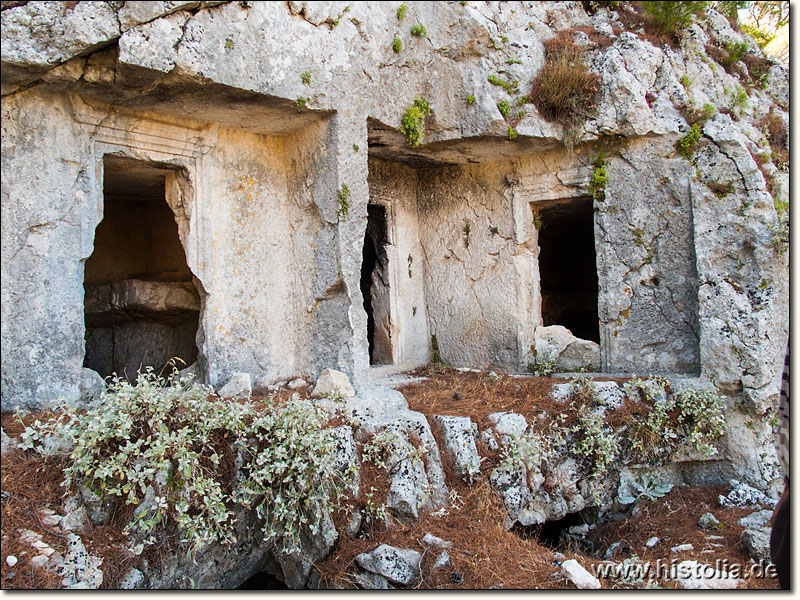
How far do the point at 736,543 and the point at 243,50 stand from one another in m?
5.18

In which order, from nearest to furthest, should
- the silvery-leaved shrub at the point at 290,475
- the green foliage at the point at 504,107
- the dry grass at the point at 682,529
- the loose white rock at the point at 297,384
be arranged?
1. the silvery-leaved shrub at the point at 290,475
2. the dry grass at the point at 682,529
3. the loose white rock at the point at 297,384
4. the green foliage at the point at 504,107

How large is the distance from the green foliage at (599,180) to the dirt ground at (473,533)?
2.10 meters

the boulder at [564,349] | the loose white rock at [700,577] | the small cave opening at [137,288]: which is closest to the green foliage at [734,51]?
the boulder at [564,349]

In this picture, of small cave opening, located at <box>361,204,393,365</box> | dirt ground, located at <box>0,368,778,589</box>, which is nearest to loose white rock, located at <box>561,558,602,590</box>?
dirt ground, located at <box>0,368,778,589</box>

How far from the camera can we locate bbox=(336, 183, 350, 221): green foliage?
535 cm

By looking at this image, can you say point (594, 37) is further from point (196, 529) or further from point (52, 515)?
point (52, 515)

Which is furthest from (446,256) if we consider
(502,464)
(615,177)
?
(502,464)

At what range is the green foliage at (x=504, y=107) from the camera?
6.05m

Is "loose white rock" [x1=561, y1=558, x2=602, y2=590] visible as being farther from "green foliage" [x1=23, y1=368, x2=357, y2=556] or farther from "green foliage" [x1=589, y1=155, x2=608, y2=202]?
"green foliage" [x1=589, y1=155, x2=608, y2=202]

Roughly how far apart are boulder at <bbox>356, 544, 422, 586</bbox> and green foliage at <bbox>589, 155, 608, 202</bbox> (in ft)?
13.7

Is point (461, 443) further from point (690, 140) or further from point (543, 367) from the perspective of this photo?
point (690, 140)

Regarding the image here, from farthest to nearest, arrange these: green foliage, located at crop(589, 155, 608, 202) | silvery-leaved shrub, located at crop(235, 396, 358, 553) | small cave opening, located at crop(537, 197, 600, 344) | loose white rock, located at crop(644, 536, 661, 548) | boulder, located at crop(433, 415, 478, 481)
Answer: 1. small cave opening, located at crop(537, 197, 600, 344)
2. green foliage, located at crop(589, 155, 608, 202)
3. loose white rock, located at crop(644, 536, 661, 548)
4. boulder, located at crop(433, 415, 478, 481)
5. silvery-leaved shrub, located at crop(235, 396, 358, 553)

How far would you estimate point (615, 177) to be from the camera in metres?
→ 6.35

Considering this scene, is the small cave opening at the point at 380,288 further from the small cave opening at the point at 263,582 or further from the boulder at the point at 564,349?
the small cave opening at the point at 263,582
